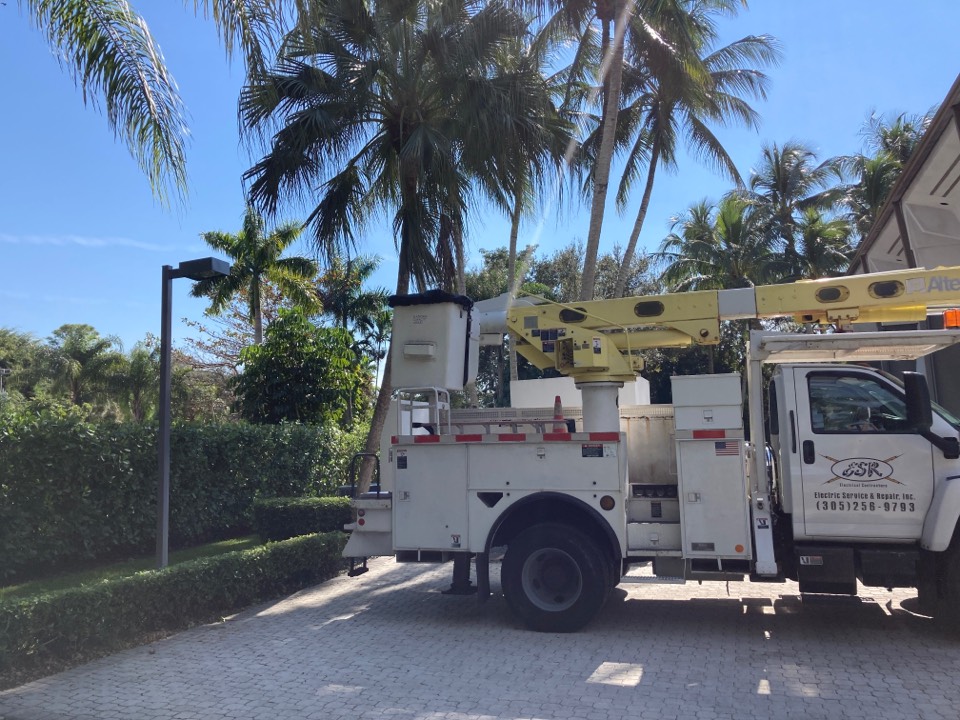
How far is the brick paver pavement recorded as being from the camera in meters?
5.07

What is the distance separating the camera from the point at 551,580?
7090 mm

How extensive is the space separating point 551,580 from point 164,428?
4.12 m

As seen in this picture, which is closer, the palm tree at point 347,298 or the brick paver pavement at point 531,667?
the brick paver pavement at point 531,667

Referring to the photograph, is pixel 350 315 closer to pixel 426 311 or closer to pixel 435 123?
pixel 435 123

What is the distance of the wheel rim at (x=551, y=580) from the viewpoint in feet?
22.8

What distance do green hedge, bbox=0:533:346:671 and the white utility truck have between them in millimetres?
1388

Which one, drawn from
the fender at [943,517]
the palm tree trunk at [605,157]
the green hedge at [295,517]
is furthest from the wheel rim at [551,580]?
the palm tree trunk at [605,157]

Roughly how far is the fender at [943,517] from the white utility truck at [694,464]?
1 cm

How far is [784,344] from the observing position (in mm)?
6703

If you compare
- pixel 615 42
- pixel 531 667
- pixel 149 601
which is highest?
pixel 615 42

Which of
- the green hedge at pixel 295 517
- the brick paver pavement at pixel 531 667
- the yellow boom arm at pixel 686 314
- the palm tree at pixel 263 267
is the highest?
the palm tree at pixel 263 267

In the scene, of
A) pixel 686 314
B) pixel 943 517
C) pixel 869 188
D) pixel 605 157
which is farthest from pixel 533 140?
pixel 869 188

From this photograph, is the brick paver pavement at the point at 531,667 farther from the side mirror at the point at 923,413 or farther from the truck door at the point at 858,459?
the side mirror at the point at 923,413

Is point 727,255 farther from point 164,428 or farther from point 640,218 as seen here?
point 164,428
